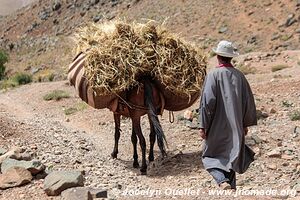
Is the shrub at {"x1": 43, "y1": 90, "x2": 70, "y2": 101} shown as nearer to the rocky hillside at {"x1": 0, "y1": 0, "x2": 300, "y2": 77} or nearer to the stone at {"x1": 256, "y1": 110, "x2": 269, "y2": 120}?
the rocky hillside at {"x1": 0, "y1": 0, "x2": 300, "y2": 77}

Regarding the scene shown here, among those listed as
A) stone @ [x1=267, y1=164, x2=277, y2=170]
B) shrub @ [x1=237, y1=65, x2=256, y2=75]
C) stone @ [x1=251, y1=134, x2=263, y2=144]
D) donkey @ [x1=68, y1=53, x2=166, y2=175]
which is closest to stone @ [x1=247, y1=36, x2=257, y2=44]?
shrub @ [x1=237, y1=65, x2=256, y2=75]

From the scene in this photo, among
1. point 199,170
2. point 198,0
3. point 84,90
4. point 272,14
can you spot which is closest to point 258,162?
point 199,170

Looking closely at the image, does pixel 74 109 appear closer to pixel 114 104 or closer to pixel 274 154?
pixel 114 104

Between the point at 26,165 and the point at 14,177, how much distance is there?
288mm

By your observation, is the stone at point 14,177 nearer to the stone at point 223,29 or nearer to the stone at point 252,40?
the stone at point 252,40

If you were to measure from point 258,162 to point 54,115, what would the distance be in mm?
8189

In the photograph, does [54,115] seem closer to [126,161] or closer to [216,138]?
[126,161]

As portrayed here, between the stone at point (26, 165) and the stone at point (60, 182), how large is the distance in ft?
1.61

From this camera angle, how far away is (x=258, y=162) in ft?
25.8

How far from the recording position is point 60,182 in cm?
575

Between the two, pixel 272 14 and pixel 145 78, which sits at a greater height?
pixel 272 14

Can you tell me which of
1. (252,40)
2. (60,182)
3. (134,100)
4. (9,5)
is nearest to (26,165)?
(60,182)

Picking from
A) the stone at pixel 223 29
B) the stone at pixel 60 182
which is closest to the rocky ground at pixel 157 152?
the stone at pixel 60 182

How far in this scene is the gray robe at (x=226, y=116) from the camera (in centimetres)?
574
